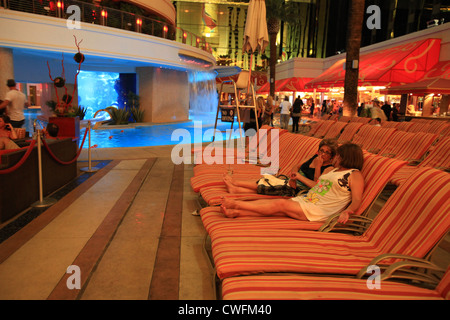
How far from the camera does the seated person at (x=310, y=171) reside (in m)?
4.05

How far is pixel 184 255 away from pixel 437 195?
2.45 m

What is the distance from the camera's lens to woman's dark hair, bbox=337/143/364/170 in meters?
3.50

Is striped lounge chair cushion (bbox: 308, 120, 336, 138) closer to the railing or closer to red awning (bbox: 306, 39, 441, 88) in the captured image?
red awning (bbox: 306, 39, 441, 88)

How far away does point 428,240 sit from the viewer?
250cm

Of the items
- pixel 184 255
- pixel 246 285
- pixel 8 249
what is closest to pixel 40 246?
pixel 8 249

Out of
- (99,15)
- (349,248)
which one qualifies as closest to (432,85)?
(349,248)

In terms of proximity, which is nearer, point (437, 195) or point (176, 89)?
point (437, 195)

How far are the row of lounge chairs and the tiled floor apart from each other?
560 mm

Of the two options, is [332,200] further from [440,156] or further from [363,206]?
[440,156]

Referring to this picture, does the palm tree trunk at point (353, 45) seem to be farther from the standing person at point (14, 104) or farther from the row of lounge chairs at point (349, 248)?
the standing person at point (14, 104)

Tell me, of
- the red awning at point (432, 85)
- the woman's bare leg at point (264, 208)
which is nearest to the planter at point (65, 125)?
the woman's bare leg at point (264, 208)

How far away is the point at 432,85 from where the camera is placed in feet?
40.4

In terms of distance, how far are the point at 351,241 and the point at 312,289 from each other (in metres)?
1.08
